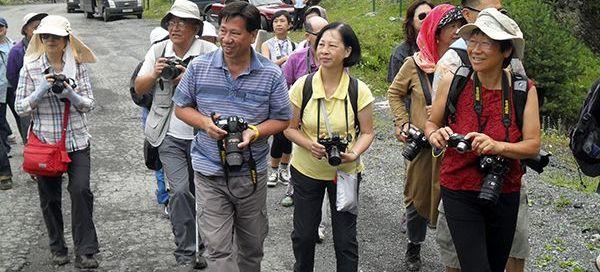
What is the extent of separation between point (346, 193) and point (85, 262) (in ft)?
7.56

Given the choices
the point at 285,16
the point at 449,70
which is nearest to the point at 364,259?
the point at 449,70

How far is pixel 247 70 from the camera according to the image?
4207 millimetres

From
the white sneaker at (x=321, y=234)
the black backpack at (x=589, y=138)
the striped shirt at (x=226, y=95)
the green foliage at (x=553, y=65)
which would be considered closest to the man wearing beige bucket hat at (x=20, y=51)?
the white sneaker at (x=321, y=234)

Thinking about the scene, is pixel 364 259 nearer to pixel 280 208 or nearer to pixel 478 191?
pixel 280 208

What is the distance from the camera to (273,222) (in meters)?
6.49

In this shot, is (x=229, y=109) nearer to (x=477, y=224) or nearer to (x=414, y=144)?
(x=414, y=144)

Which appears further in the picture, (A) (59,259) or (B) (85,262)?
→ (A) (59,259)

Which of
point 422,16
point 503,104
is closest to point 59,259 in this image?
point 422,16

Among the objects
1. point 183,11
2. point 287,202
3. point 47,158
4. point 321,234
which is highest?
point 183,11

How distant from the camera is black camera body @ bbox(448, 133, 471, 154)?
11.6ft

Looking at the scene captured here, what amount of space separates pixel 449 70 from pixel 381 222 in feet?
8.05

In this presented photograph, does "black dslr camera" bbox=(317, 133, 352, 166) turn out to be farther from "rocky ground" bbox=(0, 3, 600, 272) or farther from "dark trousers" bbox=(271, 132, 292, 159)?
"dark trousers" bbox=(271, 132, 292, 159)

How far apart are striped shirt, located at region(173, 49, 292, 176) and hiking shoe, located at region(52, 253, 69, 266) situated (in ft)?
6.13

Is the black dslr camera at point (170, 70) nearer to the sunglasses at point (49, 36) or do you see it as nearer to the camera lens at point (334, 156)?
the sunglasses at point (49, 36)
